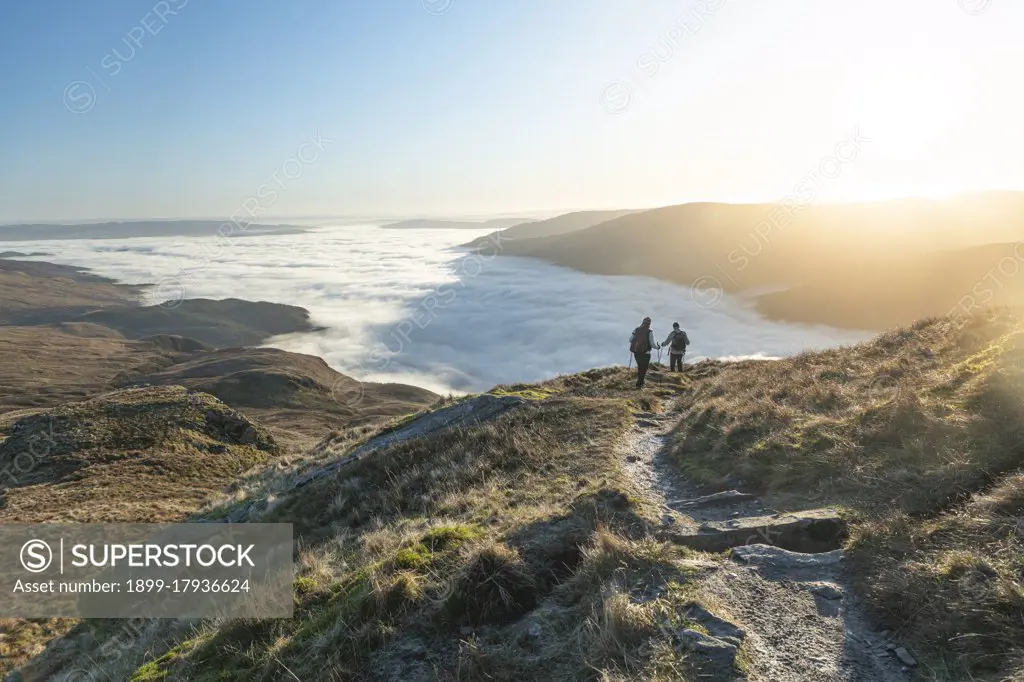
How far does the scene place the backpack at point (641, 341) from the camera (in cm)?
1988

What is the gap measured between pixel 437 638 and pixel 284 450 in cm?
3294

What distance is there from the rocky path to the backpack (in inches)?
512

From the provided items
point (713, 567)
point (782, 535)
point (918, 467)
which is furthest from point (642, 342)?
point (713, 567)

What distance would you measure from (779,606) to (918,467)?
10.8 ft

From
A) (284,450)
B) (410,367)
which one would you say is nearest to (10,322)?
(410,367)

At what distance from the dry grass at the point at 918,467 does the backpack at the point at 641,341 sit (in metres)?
6.21

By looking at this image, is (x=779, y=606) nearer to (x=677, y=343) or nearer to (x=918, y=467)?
(x=918, y=467)

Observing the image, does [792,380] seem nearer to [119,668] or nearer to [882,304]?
[119,668]

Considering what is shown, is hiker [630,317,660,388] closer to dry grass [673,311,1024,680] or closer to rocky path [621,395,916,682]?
dry grass [673,311,1024,680]

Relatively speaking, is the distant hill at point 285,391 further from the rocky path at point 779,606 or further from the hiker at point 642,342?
the rocky path at point 779,606

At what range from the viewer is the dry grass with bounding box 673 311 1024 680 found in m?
3.79

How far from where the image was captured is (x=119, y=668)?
284 inches

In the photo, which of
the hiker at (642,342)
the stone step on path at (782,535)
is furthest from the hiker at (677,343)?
the stone step on path at (782,535)

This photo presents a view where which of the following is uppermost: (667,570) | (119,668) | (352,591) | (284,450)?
(667,570)
